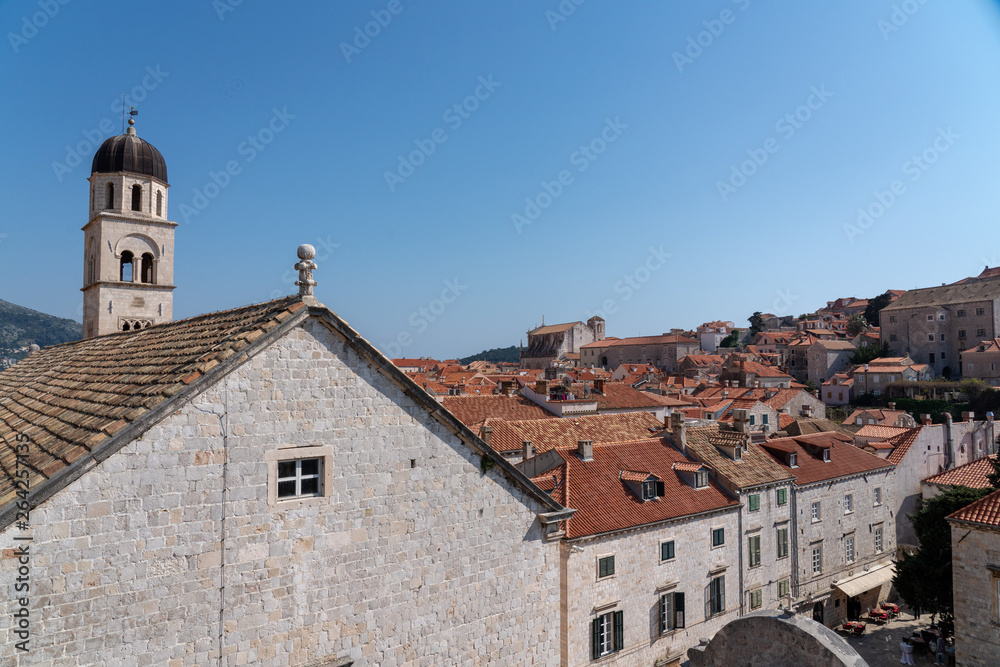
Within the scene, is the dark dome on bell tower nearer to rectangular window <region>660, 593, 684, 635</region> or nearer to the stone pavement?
rectangular window <region>660, 593, 684, 635</region>

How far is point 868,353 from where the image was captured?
319 ft

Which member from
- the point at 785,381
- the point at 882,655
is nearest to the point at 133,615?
the point at 882,655

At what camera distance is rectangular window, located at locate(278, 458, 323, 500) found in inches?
333

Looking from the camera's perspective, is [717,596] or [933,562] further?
[933,562]

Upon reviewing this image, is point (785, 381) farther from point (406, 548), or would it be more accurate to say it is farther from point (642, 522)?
point (406, 548)

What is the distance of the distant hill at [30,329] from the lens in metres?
163

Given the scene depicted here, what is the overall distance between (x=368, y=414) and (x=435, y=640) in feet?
13.4

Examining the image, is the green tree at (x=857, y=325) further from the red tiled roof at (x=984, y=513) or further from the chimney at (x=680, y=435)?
the red tiled roof at (x=984, y=513)

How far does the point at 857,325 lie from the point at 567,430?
4546 inches

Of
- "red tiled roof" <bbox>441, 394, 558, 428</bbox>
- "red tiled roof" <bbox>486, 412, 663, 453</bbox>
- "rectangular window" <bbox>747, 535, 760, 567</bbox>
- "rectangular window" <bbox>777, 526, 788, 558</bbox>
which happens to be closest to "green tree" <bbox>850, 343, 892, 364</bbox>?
"red tiled roof" <bbox>486, 412, 663, 453</bbox>

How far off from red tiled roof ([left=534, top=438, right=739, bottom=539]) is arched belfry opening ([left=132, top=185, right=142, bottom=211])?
19.5m

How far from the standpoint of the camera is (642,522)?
68.4 feet

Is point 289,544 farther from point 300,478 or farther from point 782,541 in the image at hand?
point 782,541

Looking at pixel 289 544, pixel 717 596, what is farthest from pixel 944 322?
pixel 289 544
